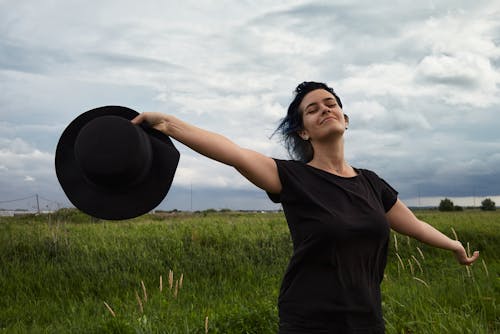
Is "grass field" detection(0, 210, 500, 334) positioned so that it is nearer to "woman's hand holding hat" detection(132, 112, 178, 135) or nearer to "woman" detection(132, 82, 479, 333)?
"woman" detection(132, 82, 479, 333)

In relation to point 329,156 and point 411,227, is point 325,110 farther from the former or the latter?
point 411,227

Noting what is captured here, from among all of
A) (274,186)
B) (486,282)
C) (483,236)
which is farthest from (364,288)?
(483,236)

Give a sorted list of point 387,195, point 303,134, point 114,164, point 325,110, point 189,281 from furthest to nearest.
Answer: point 189,281 < point 387,195 < point 303,134 < point 325,110 < point 114,164

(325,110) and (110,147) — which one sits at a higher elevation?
(325,110)

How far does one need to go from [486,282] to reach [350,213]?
5.34m

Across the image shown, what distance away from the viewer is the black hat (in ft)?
10.0

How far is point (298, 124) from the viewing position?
145 inches

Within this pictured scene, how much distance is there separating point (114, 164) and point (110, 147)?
0.11 metres

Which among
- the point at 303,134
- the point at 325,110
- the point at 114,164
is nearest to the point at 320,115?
the point at 325,110

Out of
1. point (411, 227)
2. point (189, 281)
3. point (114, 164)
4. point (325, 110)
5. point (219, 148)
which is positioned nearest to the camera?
point (219, 148)

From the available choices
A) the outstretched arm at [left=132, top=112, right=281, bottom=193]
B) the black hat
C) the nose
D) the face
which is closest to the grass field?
the black hat

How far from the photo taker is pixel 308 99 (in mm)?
3568

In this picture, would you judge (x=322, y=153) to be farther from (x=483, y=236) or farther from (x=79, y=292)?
(x=483, y=236)

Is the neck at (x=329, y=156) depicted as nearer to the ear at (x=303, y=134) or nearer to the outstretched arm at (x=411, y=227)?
the ear at (x=303, y=134)
